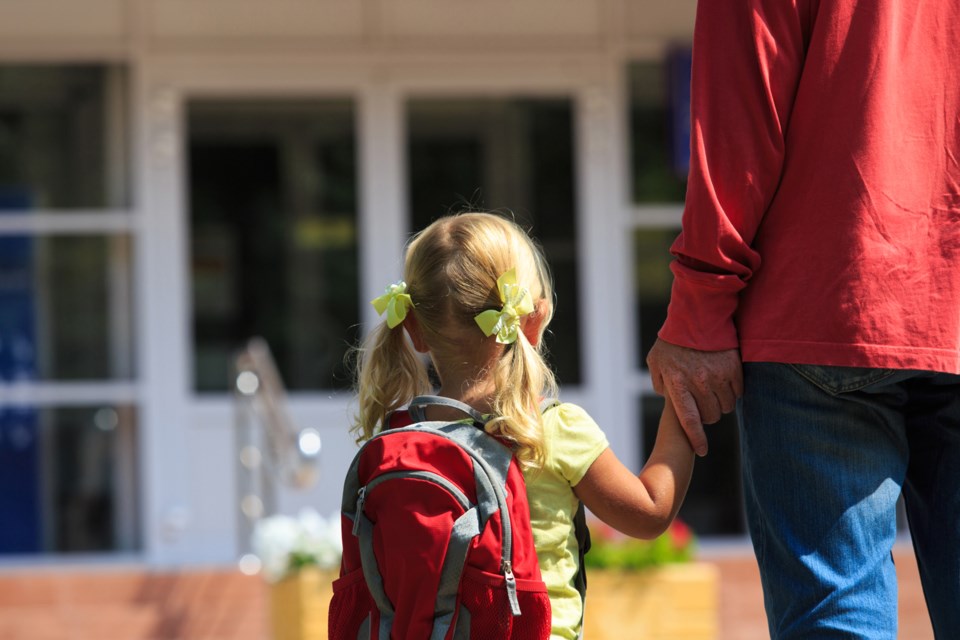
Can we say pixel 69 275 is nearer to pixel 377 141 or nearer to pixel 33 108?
pixel 33 108

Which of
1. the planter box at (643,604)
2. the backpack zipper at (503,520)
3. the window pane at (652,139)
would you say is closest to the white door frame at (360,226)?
the window pane at (652,139)

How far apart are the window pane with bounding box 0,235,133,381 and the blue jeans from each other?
5.18m

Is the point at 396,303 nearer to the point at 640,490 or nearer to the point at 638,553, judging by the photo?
the point at 640,490

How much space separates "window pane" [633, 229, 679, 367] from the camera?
700 cm

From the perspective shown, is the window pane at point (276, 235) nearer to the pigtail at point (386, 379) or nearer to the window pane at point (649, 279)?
the window pane at point (649, 279)

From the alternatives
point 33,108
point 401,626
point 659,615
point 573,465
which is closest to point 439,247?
point 573,465

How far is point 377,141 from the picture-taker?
680 cm

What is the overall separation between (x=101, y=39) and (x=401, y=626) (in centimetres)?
527

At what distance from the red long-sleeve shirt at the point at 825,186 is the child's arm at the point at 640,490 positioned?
0.20 metres

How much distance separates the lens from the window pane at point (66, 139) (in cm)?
677

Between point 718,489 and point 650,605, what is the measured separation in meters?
2.77

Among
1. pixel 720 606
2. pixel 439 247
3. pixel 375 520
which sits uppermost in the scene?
pixel 439 247

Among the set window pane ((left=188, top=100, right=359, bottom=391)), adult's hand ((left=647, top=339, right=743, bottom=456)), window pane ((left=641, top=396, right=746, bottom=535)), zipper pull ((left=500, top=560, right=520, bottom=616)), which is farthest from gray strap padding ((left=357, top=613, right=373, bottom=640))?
window pane ((left=641, top=396, right=746, bottom=535))

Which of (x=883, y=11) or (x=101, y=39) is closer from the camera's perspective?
(x=883, y=11)
